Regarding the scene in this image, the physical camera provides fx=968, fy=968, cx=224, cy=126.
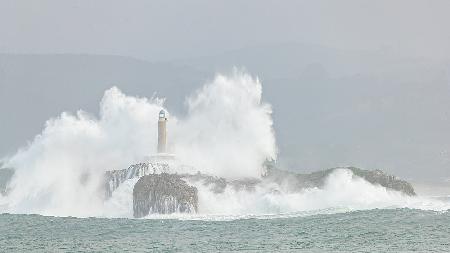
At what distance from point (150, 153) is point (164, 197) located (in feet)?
65.0

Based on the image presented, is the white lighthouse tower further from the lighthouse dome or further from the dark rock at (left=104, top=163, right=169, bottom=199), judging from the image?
the dark rock at (left=104, top=163, right=169, bottom=199)

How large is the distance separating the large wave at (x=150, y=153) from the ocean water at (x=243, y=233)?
17.9ft

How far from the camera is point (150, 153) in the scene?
87.4m

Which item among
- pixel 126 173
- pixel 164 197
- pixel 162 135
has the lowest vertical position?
pixel 164 197

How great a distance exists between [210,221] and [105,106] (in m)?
31.6

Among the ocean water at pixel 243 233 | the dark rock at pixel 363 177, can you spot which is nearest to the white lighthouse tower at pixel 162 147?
the dark rock at pixel 363 177

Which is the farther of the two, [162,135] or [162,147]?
[162,135]

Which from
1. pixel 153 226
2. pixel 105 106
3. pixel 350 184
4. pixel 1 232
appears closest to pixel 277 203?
pixel 350 184

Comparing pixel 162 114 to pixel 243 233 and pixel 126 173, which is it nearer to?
pixel 126 173

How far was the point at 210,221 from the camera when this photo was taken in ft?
205

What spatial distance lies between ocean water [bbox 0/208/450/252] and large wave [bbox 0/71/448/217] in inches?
215

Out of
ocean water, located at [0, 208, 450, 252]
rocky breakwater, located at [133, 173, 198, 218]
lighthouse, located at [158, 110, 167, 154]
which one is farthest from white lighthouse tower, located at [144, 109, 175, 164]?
ocean water, located at [0, 208, 450, 252]

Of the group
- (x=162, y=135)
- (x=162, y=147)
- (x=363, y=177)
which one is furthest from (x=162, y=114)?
(x=363, y=177)

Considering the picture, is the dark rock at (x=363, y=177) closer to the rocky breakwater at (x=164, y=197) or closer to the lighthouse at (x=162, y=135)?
the rocky breakwater at (x=164, y=197)
